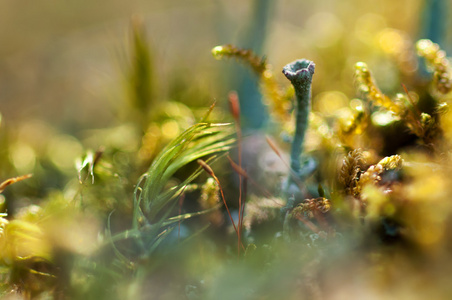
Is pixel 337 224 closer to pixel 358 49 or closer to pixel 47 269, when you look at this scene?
pixel 47 269

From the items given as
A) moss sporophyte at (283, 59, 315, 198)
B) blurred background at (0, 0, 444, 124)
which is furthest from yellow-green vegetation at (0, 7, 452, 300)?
blurred background at (0, 0, 444, 124)

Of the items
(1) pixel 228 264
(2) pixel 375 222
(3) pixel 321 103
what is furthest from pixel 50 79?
(2) pixel 375 222

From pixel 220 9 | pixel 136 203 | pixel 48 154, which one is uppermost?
pixel 220 9

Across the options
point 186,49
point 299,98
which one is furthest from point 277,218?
point 186,49

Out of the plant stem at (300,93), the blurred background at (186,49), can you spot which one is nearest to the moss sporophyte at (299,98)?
the plant stem at (300,93)

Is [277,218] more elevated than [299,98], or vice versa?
[299,98]

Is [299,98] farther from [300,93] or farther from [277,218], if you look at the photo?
[277,218]

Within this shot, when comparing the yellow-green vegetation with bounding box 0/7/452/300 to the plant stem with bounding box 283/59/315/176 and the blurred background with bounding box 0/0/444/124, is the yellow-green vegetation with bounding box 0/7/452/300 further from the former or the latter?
the blurred background with bounding box 0/0/444/124

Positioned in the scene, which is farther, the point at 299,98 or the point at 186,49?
the point at 186,49

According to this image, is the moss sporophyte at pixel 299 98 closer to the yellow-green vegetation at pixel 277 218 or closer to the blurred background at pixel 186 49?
the yellow-green vegetation at pixel 277 218
